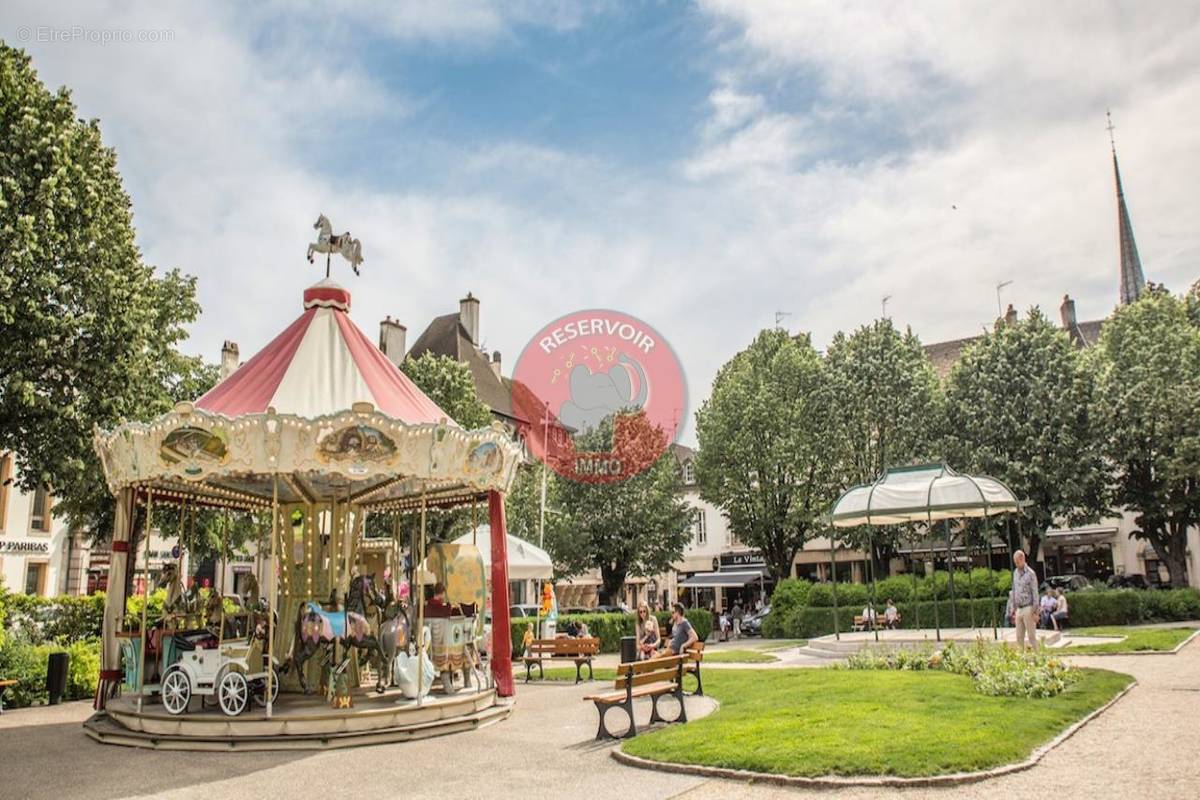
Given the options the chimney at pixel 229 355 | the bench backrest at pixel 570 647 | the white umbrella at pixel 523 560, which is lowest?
the bench backrest at pixel 570 647

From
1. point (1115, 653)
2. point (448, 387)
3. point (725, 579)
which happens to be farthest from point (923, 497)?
point (725, 579)

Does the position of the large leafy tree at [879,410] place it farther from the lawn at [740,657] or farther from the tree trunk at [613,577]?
the lawn at [740,657]

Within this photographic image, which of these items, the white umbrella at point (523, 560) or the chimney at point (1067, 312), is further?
the chimney at point (1067, 312)

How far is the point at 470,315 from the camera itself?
174 feet

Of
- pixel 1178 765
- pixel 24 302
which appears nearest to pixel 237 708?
pixel 24 302

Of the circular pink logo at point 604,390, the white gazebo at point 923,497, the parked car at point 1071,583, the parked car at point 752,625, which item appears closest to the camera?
the white gazebo at point 923,497

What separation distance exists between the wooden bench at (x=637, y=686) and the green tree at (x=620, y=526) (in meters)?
24.1

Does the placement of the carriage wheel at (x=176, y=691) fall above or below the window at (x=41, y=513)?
below

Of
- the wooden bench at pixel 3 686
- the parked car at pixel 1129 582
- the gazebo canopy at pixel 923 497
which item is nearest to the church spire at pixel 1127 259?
the parked car at pixel 1129 582

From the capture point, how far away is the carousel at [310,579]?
453 inches

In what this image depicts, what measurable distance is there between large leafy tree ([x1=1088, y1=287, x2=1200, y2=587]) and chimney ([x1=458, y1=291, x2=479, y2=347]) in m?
33.1

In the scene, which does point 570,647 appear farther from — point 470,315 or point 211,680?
point 470,315

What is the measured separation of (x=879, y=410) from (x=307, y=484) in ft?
80.8

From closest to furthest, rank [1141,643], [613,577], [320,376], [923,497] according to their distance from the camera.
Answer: [320,376] → [1141,643] → [923,497] → [613,577]
